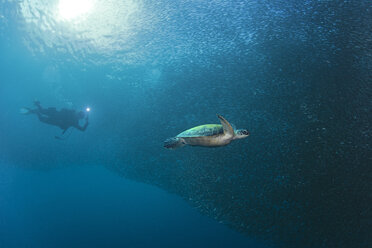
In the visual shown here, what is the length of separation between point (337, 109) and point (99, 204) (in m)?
34.8

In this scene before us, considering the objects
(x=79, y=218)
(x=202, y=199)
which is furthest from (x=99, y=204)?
(x=202, y=199)

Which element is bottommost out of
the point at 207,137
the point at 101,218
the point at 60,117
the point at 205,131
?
the point at 101,218

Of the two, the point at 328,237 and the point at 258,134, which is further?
the point at 258,134

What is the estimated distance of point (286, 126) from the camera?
30.1ft

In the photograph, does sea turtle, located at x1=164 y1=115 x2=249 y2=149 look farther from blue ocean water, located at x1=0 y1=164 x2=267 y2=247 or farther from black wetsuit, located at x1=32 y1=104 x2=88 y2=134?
blue ocean water, located at x1=0 y1=164 x2=267 y2=247

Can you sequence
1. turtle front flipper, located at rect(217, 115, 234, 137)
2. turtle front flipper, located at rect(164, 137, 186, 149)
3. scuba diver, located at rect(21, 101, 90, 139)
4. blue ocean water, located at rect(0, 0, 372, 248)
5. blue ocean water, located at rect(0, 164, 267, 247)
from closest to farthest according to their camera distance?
turtle front flipper, located at rect(217, 115, 234, 137)
turtle front flipper, located at rect(164, 137, 186, 149)
blue ocean water, located at rect(0, 0, 372, 248)
scuba diver, located at rect(21, 101, 90, 139)
blue ocean water, located at rect(0, 164, 267, 247)

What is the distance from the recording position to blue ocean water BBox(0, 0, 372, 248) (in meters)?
7.70

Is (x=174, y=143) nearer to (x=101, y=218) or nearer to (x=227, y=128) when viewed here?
(x=227, y=128)

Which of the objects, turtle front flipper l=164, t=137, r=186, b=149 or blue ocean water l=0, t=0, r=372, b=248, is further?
blue ocean water l=0, t=0, r=372, b=248

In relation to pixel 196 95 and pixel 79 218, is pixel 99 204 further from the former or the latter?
pixel 196 95

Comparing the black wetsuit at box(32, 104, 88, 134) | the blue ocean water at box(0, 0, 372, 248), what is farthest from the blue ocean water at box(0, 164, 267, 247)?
the black wetsuit at box(32, 104, 88, 134)

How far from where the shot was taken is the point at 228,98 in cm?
1190

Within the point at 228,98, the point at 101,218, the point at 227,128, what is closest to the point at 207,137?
the point at 227,128

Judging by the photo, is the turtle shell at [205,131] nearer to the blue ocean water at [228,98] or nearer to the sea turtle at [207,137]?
the sea turtle at [207,137]
